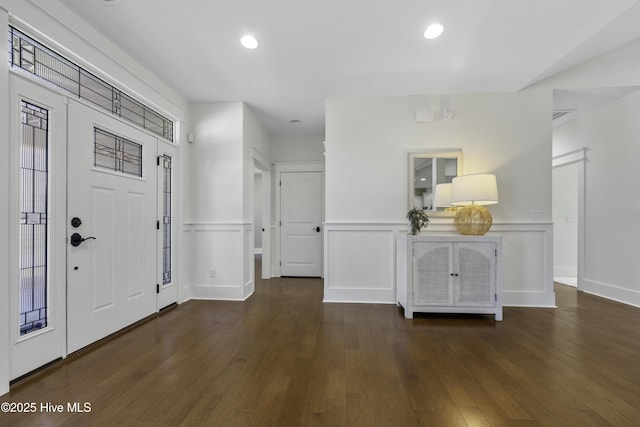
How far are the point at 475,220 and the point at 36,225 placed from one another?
3.79m

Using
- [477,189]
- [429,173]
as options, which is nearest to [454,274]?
[477,189]

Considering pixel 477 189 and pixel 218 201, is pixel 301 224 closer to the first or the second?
pixel 218 201

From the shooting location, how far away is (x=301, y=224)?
5047mm

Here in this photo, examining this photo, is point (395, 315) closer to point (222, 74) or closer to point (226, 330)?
point (226, 330)

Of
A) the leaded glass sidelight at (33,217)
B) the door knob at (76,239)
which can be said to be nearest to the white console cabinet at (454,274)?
the door knob at (76,239)

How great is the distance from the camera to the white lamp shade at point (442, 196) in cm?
331

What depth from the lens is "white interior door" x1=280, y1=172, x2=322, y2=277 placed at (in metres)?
5.00

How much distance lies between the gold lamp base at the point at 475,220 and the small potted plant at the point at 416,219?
1.36 feet

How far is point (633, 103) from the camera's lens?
341cm

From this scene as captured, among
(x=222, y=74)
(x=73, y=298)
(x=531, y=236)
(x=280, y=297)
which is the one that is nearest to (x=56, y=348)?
(x=73, y=298)

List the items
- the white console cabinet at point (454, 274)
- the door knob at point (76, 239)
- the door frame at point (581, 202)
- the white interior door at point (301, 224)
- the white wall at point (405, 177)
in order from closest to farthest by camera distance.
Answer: the door knob at point (76, 239) → the white console cabinet at point (454, 274) → the white wall at point (405, 177) → the door frame at point (581, 202) → the white interior door at point (301, 224)

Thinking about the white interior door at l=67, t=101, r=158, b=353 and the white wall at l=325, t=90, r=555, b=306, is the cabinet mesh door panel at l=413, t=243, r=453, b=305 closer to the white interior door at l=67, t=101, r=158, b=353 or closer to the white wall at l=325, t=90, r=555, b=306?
the white wall at l=325, t=90, r=555, b=306

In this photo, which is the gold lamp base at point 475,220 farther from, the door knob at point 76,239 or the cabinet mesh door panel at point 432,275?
the door knob at point 76,239

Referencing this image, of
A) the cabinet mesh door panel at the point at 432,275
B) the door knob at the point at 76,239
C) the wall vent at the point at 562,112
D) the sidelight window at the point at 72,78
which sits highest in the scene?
the wall vent at the point at 562,112
